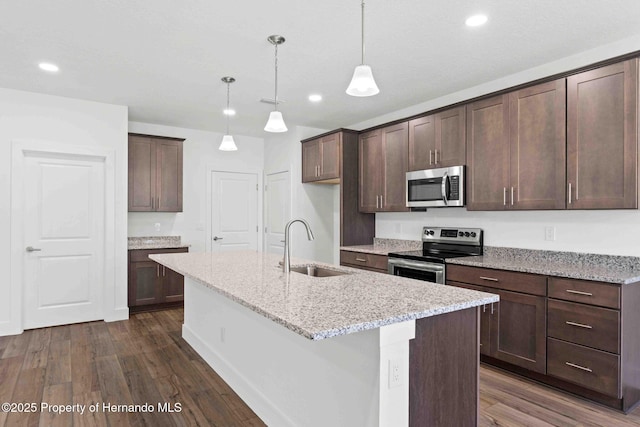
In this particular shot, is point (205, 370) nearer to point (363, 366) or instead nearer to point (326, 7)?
point (363, 366)

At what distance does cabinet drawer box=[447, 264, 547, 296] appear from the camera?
8.66 feet

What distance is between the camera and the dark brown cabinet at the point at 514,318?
2633 millimetres

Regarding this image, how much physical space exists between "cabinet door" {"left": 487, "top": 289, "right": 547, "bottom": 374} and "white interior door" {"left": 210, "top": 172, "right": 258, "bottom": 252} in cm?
402

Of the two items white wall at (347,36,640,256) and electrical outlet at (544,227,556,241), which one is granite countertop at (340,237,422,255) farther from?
electrical outlet at (544,227,556,241)

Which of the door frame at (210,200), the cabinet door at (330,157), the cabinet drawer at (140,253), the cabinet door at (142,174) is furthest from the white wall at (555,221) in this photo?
the cabinet door at (142,174)

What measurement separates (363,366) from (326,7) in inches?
81.7

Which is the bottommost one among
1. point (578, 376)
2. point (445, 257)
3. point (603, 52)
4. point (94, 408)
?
point (94, 408)

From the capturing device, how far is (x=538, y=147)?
115 inches

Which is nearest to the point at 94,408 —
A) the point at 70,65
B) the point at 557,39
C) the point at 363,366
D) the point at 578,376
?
the point at 363,366

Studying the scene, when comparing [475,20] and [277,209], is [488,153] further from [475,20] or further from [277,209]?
[277,209]

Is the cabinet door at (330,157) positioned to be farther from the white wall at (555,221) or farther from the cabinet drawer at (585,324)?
the cabinet drawer at (585,324)

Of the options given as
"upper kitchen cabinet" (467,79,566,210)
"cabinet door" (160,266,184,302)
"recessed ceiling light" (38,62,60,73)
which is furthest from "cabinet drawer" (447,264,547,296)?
"recessed ceiling light" (38,62,60,73)

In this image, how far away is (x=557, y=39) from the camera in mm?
2695

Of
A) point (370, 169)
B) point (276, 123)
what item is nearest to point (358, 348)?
point (276, 123)
